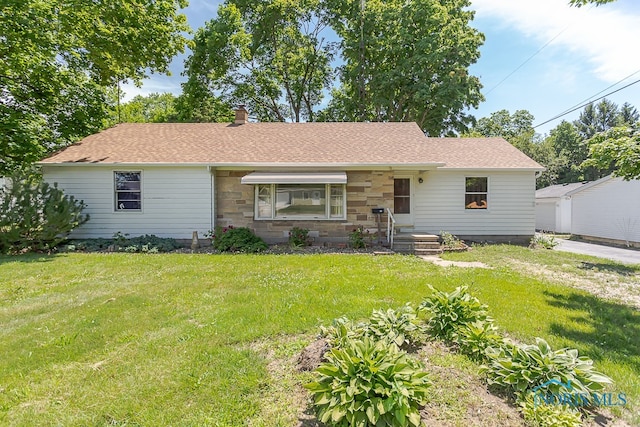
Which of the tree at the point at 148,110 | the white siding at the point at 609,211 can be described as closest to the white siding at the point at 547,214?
the white siding at the point at 609,211

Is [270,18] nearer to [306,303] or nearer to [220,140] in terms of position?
A: [220,140]

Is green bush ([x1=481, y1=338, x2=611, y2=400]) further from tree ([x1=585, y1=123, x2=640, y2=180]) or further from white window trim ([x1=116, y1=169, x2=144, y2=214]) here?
white window trim ([x1=116, y1=169, x2=144, y2=214])

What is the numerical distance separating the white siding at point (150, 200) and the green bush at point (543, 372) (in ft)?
34.3

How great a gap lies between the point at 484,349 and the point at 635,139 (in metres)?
8.84

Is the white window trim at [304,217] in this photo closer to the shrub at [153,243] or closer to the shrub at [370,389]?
the shrub at [153,243]

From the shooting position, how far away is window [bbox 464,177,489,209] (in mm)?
12375

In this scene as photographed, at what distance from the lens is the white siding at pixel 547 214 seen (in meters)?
19.9

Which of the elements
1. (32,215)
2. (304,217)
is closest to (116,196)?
(32,215)

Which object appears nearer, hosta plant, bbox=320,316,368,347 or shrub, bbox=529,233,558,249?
hosta plant, bbox=320,316,368,347

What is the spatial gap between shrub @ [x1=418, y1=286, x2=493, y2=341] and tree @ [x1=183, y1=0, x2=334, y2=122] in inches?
890

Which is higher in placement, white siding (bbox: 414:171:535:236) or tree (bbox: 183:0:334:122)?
tree (bbox: 183:0:334:122)

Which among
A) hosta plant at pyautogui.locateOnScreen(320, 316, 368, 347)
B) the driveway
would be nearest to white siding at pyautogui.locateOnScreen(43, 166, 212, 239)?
hosta plant at pyautogui.locateOnScreen(320, 316, 368, 347)

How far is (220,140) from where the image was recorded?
13.0m

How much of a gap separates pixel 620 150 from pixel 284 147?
10399 mm
